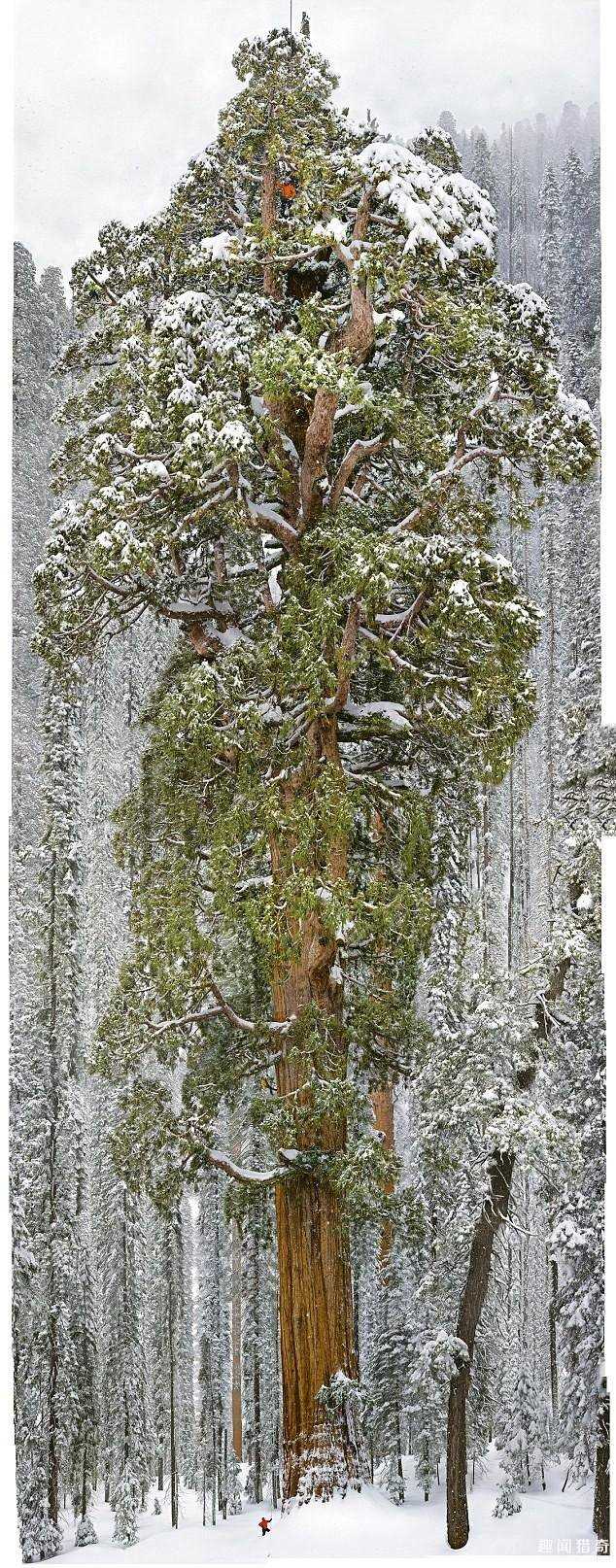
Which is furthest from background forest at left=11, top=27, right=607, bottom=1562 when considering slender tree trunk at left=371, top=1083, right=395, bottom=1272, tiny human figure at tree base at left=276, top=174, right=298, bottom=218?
tiny human figure at tree base at left=276, top=174, right=298, bottom=218

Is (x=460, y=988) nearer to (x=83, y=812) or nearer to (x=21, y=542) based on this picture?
(x=83, y=812)

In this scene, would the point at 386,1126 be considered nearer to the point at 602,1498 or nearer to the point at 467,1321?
the point at 467,1321

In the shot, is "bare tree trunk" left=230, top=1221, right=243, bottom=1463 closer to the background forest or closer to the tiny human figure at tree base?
the background forest

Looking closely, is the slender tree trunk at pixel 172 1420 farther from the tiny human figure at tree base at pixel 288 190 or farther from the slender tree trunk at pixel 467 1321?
the tiny human figure at tree base at pixel 288 190

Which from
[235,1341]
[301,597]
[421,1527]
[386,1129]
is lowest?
[421,1527]

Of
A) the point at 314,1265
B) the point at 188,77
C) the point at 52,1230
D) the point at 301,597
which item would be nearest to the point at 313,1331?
the point at 314,1265

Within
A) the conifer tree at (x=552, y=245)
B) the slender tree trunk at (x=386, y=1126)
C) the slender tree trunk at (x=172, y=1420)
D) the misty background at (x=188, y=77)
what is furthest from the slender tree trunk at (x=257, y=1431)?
the misty background at (x=188, y=77)
